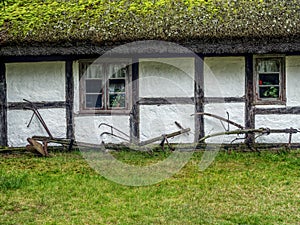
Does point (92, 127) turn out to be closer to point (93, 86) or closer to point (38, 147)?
point (93, 86)

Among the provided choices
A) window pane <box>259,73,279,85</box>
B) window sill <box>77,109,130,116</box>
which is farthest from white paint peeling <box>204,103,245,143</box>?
window sill <box>77,109,130,116</box>

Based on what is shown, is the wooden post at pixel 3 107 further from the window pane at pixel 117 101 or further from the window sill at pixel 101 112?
the window pane at pixel 117 101

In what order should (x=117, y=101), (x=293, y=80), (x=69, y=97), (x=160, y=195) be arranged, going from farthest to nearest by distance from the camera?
1. (x=117, y=101)
2. (x=69, y=97)
3. (x=293, y=80)
4. (x=160, y=195)

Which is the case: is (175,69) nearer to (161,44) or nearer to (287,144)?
(161,44)

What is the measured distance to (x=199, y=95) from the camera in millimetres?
8672

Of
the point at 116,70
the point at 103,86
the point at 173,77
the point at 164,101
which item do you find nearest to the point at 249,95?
the point at 173,77

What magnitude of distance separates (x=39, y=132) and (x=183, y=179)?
372 centimetres

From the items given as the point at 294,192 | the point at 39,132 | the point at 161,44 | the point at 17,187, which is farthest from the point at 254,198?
the point at 39,132

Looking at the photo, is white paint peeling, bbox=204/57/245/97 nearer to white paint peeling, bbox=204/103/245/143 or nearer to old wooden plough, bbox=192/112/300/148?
white paint peeling, bbox=204/103/245/143

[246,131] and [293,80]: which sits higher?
[293,80]

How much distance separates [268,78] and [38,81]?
4603 millimetres

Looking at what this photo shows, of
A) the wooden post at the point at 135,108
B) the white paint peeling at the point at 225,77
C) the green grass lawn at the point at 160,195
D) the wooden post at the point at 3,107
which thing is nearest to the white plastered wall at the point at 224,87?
the white paint peeling at the point at 225,77

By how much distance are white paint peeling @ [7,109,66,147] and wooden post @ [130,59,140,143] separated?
1369mm

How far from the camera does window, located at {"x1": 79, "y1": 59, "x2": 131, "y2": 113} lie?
8.90 metres
